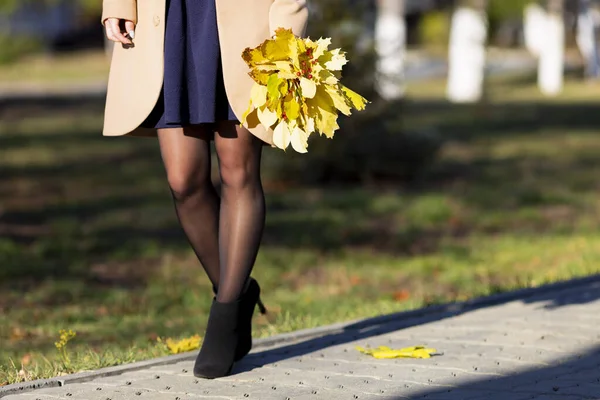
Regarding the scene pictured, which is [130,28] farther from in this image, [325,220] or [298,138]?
[325,220]

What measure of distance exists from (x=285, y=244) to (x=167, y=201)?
239 centimetres

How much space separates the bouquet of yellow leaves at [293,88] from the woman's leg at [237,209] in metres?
0.21

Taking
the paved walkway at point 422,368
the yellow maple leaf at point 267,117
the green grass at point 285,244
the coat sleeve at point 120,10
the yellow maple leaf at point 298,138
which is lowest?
the green grass at point 285,244

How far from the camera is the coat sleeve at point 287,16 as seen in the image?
4.16 m

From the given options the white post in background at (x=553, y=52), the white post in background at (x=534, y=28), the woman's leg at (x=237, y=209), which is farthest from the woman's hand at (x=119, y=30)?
the white post in background at (x=534, y=28)

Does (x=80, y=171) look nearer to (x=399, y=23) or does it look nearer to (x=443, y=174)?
(x=443, y=174)

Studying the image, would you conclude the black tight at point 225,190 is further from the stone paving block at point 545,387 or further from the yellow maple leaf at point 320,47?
the stone paving block at point 545,387

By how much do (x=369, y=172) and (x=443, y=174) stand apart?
4.25ft

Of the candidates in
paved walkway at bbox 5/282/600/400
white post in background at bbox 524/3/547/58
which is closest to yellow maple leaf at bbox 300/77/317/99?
paved walkway at bbox 5/282/600/400

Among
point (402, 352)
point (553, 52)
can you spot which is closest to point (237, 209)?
point (402, 352)

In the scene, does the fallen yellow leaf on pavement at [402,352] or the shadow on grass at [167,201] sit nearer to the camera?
the fallen yellow leaf on pavement at [402,352]

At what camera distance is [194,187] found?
14.4 ft

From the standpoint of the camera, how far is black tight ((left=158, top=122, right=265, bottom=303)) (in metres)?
4.29

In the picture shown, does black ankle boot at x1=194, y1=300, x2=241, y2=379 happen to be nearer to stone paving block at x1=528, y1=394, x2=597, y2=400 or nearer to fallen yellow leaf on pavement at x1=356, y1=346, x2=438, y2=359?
fallen yellow leaf on pavement at x1=356, y1=346, x2=438, y2=359
